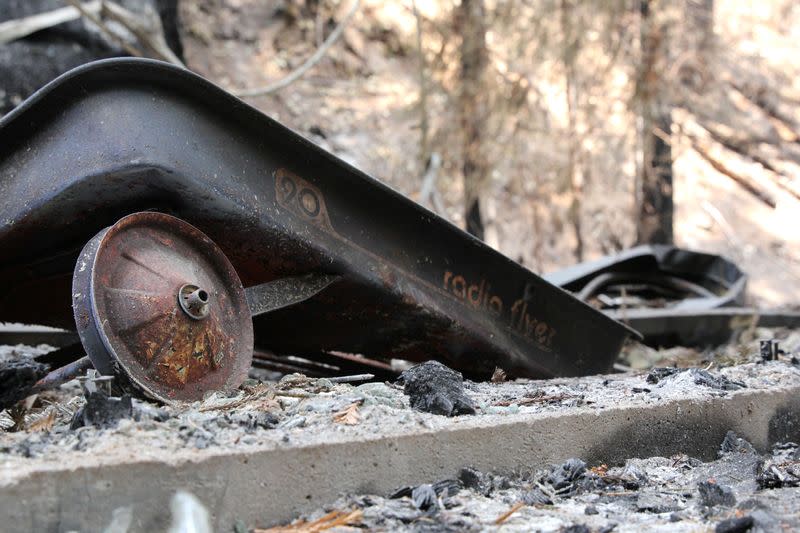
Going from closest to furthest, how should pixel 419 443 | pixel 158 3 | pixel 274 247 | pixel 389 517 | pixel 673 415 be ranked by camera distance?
pixel 389 517 < pixel 419 443 < pixel 673 415 < pixel 274 247 < pixel 158 3

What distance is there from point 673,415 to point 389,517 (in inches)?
37.4

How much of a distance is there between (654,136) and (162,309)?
6.93m

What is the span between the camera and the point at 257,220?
2529 mm

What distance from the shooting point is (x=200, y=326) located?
2.24 metres

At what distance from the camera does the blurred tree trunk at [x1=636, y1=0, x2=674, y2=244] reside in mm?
7828

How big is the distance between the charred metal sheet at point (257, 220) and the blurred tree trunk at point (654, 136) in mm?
4885

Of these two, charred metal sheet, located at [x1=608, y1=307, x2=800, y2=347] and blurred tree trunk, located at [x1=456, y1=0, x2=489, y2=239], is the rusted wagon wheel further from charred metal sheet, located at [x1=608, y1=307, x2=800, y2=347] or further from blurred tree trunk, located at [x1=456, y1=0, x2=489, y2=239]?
blurred tree trunk, located at [x1=456, y1=0, x2=489, y2=239]

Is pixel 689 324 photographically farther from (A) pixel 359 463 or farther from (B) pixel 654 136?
(A) pixel 359 463

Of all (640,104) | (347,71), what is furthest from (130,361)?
(347,71)

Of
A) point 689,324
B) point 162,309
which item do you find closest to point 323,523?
point 162,309

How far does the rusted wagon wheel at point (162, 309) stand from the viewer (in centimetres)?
204

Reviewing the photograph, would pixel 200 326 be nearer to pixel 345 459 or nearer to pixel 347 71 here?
pixel 345 459

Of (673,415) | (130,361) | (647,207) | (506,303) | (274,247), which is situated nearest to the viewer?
(130,361)

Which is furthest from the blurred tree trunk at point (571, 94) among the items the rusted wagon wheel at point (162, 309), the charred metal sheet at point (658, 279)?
the rusted wagon wheel at point (162, 309)
